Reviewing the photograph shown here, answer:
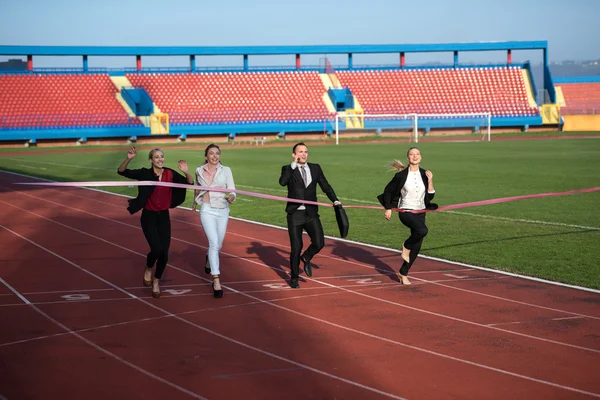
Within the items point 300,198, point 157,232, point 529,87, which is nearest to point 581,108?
point 529,87

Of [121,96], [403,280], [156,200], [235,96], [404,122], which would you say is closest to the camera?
[156,200]

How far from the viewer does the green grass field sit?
14.1 m

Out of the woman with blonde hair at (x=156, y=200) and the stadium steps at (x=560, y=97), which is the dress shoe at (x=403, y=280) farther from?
the stadium steps at (x=560, y=97)

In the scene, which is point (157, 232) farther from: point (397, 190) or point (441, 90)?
point (441, 90)

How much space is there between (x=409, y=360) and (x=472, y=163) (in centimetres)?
2829

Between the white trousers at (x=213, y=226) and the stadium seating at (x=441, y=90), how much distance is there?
197 feet

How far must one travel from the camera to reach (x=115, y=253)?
48.3ft

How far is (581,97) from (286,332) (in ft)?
241

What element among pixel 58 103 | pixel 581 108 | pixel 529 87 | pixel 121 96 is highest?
pixel 529 87

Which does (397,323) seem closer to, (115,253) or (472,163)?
(115,253)

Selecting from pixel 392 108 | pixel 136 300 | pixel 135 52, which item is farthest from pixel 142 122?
pixel 136 300

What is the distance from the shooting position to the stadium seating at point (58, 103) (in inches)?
2387

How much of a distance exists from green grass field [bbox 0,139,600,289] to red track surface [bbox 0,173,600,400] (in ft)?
4.62

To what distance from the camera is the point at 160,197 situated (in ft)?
34.7
